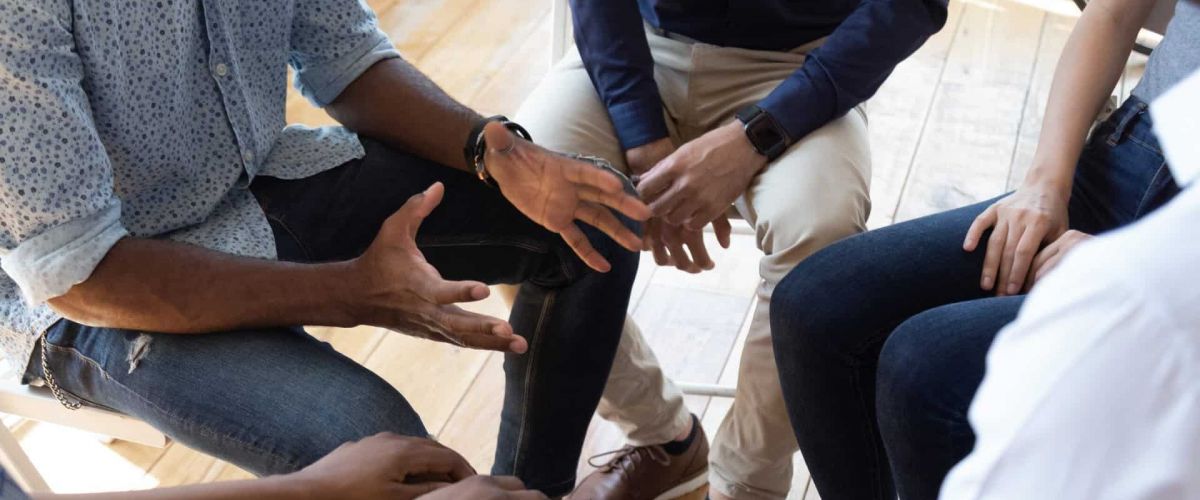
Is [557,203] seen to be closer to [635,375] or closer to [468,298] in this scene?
[468,298]

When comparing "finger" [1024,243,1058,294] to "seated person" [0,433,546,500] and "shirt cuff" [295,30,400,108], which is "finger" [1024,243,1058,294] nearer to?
"seated person" [0,433,546,500]

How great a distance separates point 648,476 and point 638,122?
50 centimetres

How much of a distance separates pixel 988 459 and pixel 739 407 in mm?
881

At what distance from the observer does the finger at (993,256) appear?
1.15 metres

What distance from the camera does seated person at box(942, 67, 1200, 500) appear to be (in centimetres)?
48

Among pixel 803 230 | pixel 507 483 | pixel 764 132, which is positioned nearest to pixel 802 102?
pixel 764 132

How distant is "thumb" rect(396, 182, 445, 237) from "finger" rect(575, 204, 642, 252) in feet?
0.57

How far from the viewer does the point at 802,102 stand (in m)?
1.37

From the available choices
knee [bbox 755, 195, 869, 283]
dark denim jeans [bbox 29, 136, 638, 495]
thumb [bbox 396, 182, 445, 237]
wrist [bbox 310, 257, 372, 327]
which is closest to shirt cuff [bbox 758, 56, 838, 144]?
knee [bbox 755, 195, 869, 283]

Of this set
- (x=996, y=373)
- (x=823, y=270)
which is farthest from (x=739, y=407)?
(x=996, y=373)

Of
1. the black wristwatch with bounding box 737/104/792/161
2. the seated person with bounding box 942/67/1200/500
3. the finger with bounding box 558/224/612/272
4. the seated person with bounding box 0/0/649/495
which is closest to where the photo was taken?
the seated person with bounding box 942/67/1200/500

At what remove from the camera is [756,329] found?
1355 mm

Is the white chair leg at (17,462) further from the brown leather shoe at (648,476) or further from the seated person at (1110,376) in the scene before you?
the seated person at (1110,376)

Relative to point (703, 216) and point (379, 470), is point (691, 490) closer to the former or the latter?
point (703, 216)
